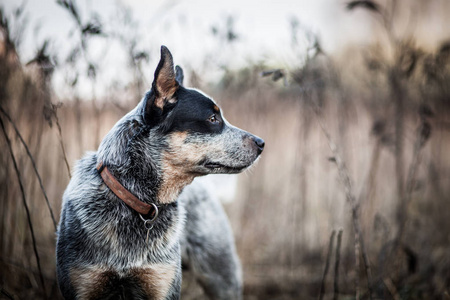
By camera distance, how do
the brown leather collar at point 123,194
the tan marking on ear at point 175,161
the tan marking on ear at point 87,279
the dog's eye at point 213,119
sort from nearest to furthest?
the tan marking on ear at point 87,279, the brown leather collar at point 123,194, the tan marking on ear at point 175,161, the dog's eye at point 213,119

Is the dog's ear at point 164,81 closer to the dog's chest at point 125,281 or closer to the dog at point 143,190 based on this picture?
the dog at point 143,190

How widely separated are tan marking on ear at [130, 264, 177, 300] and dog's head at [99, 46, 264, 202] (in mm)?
573

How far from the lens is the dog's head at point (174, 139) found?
7.47 feet

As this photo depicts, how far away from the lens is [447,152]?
6918mm

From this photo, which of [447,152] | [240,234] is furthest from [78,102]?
[447,152]

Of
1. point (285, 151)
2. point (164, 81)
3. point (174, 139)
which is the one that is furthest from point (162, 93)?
point (285, 151)

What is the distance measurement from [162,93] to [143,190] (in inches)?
25.8

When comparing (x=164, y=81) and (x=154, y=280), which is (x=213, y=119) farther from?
(x=154, y=280)

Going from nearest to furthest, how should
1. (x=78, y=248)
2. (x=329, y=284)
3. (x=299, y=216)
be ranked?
(x=78, y=248)
(x=329, y=284)
(x=299, y=216)

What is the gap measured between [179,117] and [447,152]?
6.59m

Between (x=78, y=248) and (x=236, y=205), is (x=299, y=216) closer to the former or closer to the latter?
(x=236, y=205)

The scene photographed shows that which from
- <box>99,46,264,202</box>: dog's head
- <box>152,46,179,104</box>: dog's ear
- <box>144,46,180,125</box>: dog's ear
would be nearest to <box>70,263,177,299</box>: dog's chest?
<box>99,46,264,202</box>: dog's head

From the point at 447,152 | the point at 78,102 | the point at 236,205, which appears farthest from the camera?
the point at 447,152

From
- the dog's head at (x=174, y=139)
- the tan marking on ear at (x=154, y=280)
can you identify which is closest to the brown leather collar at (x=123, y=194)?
the dog's head at (x=174, y=139)
